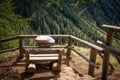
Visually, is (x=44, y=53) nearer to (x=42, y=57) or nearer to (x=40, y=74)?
(x=42, y=57)

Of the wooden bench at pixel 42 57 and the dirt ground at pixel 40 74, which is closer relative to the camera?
the dirt ground at pixel 40 74

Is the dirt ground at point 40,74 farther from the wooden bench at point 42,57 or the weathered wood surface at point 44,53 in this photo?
the weathered wood surface at point 44,53

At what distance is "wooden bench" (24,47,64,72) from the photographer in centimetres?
579

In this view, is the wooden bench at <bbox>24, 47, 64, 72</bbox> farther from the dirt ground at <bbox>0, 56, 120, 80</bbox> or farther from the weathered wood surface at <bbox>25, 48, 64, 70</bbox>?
the dirt ground at <bbox>0, 56, 120, 80</bbox>

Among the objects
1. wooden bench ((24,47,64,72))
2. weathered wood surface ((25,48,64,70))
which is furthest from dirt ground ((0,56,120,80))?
weathered wood surface ((25,48,64,70))

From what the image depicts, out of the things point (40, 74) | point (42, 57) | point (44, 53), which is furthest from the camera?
point (42, 57)

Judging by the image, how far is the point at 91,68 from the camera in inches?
242

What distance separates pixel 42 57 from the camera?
6305 millimetres

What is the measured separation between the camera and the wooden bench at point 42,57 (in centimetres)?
579

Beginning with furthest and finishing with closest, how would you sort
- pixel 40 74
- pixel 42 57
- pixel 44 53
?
pixel 42 57
pixel 44 53
pixel 40 74

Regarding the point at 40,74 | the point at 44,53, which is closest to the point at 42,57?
the point at 44,53

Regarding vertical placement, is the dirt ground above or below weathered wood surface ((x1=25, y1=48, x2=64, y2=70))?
below

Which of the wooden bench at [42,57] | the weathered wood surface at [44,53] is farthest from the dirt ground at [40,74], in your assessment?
the weathered wood surface at [44,53]

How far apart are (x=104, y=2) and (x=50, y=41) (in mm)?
33094
